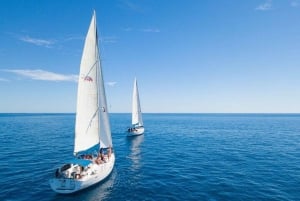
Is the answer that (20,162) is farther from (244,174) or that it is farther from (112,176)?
(244,174)

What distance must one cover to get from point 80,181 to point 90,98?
10354 mm

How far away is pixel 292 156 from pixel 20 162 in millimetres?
51977

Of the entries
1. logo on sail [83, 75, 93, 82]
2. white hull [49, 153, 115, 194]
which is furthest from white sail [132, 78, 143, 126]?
white hull [49, 153, 115, 194]

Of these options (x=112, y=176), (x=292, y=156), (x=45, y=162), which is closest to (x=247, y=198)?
(x=112, y=176)

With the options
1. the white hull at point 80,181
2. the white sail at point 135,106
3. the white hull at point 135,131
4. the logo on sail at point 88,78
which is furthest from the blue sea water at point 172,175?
the white sail at point 135,106

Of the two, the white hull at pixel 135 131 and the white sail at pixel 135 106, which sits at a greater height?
the white sail at pixel 135 106

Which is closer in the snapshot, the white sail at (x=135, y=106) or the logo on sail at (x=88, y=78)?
the logo on sail at (x=88, y=78)

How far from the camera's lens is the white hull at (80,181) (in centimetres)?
2260

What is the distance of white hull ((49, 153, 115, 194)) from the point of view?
22.6 m

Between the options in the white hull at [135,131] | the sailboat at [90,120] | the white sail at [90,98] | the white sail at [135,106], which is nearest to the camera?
the sailboat at [90,120]

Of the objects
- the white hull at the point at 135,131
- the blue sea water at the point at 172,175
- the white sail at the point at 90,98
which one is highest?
the white sail at the point at 90,98

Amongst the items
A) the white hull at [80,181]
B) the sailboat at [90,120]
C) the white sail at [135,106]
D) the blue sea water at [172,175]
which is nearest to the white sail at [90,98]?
the sailboat at [90,120]

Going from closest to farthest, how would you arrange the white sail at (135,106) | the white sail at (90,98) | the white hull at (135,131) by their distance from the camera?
the white sail at (90,98) < the white hull at (135,131) < the white sail at (135,106)

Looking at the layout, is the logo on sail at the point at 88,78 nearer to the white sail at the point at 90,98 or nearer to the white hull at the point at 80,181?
the white sail at the point at 90,98
